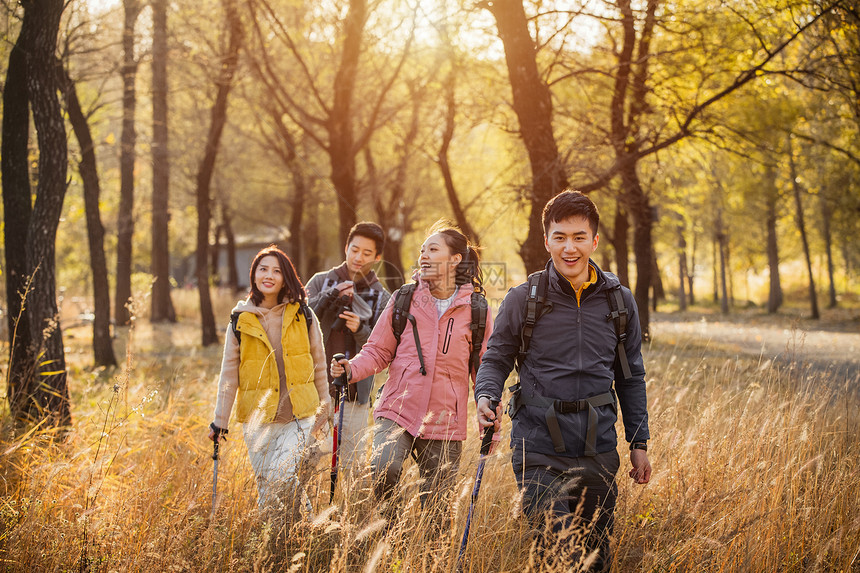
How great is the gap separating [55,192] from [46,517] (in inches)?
148

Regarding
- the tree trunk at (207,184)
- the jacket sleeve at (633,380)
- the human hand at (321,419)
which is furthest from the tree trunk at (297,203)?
the jacket sleeve at (633,380)

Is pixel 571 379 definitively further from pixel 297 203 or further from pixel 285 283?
pixel 297 203

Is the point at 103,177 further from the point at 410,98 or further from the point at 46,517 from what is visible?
the point at 46,517

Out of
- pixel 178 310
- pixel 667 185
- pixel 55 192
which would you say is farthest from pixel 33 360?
pixel 178 310

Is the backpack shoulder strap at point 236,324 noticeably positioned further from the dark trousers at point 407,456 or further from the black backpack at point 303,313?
the dark trousers at point 407,456

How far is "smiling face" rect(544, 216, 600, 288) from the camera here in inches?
136

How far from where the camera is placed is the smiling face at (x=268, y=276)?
185 inches

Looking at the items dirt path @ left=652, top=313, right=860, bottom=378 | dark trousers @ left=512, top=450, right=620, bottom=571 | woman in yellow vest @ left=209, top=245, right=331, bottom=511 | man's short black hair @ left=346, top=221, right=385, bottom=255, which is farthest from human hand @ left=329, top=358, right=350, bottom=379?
dirt path @ left=652, top=313, right=860, bottom=378

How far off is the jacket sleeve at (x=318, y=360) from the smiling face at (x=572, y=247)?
1.94m

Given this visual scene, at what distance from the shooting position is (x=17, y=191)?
7.20 metres

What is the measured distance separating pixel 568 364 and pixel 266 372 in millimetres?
2111

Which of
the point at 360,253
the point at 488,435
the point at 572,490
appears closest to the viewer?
the point at 488,435

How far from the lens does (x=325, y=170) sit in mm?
24641

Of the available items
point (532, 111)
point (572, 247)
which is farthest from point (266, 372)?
point (532, 111)
